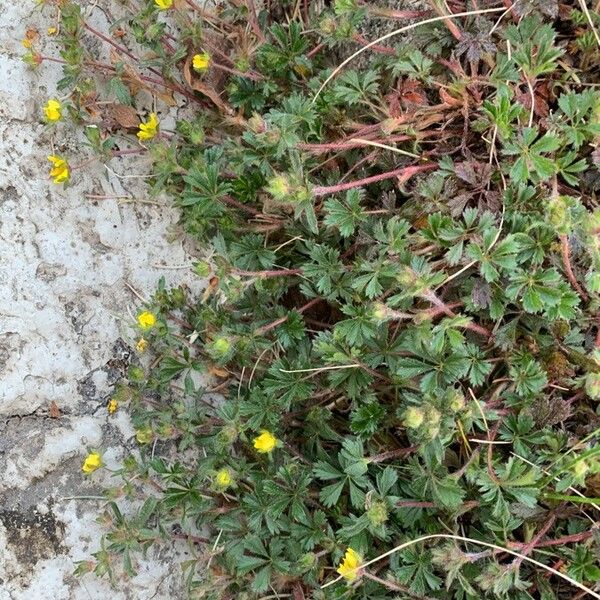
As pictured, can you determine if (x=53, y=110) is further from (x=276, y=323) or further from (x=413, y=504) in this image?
(x=413, y=504)

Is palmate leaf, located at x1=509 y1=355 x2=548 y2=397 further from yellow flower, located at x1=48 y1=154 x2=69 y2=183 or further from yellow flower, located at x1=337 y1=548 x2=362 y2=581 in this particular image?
yellow flower, located at x1=48 y1=154 x2=69 y2=183

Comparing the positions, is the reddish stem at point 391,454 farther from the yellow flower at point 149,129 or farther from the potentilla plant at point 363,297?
the yellow flower at point 149,129

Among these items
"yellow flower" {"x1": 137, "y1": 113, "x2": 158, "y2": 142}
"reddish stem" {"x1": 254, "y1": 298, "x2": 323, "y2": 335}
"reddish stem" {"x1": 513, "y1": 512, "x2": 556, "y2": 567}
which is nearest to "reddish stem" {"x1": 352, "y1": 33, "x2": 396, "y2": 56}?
"yellow flower" {"x1": 137, "y1": 113, "x2": 158, "y2": 142}

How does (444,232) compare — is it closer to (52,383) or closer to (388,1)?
(388,1)

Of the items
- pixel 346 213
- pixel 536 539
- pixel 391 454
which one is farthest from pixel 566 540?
pixel 346 213

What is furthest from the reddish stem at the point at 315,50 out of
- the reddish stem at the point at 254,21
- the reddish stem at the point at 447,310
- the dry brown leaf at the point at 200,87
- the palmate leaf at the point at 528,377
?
the palmate leaf at the point at 528,377
